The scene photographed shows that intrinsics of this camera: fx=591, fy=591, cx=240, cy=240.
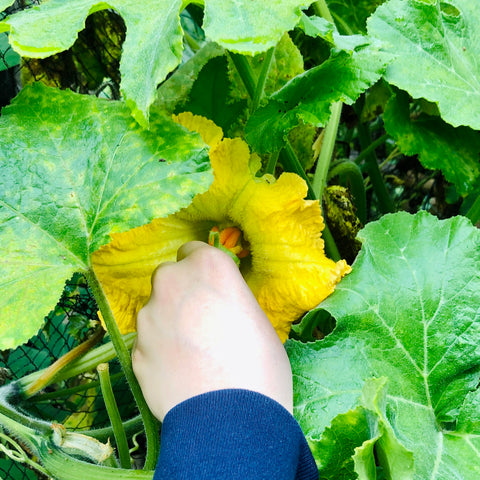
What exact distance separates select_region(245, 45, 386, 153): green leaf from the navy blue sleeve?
32 centimetres

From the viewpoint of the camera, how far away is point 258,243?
803mm

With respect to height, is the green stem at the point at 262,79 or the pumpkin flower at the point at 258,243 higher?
the green stem at the point at 262,79

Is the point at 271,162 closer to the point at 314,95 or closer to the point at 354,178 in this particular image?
the point at 314,95

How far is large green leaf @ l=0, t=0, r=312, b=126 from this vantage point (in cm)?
57

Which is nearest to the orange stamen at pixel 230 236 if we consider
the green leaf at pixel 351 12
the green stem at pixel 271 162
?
the green stem at pixel 271 162

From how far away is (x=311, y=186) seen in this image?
38.0 inches

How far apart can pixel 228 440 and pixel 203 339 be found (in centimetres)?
11

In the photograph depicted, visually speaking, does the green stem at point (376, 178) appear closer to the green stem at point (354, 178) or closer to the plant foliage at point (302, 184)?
the green stem at point (354, 178)

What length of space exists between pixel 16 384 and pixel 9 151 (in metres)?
0.36

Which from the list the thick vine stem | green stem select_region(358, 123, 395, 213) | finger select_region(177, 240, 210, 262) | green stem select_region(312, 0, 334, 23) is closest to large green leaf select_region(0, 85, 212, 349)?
finger select_region(177, 240, 210, 262)

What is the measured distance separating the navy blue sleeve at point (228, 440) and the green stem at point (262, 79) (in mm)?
413

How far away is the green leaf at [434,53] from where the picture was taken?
2.72 ft

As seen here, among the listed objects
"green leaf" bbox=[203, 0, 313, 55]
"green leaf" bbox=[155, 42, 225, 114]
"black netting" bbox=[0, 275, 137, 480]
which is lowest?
"black netting" bbox=[0, 275, 137, 480]

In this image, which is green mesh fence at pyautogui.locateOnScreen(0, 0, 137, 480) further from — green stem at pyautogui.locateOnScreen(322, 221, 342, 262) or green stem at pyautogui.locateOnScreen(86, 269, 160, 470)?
green stem at pyautogui.locateOnScreen(322, 221, 342, 262)
